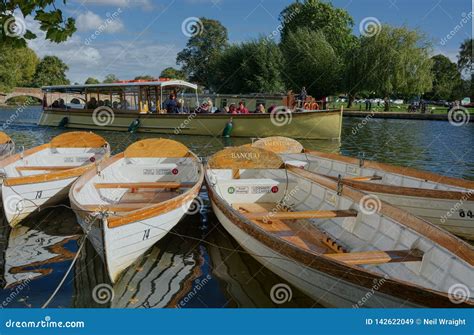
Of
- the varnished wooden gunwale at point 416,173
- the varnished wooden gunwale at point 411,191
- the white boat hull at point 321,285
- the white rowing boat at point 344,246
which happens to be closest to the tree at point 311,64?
the varnished wooden gunwale at point 416,173

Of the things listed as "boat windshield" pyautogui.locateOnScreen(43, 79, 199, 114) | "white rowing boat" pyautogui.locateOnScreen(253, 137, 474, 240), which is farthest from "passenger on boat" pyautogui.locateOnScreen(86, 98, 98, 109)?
"white rowing boat" pyautogui.locateOnScreen(253, 137, 474, 240)

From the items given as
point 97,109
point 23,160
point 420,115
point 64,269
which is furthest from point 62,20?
point 420,115

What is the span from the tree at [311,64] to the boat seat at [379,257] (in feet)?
138

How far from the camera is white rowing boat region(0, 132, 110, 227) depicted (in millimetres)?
8383

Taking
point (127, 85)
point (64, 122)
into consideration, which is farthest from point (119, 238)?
point (64, 122)

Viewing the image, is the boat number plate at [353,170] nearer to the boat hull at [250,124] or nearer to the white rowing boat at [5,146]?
the white rowing boat at [5,146]

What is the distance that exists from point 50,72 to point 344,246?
106657 mm

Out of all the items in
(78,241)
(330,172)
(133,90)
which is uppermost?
(133,90)

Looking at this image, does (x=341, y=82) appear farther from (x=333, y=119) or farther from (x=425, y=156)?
(x=425, y=156)

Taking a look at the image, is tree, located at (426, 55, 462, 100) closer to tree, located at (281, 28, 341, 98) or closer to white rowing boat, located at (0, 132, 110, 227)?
tree, located at (281, 28, 341, 98)

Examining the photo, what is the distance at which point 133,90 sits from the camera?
93.1 ft

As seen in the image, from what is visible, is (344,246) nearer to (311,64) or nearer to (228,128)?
(228,128)

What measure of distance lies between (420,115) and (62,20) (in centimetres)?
4415

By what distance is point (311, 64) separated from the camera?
4534 cm
